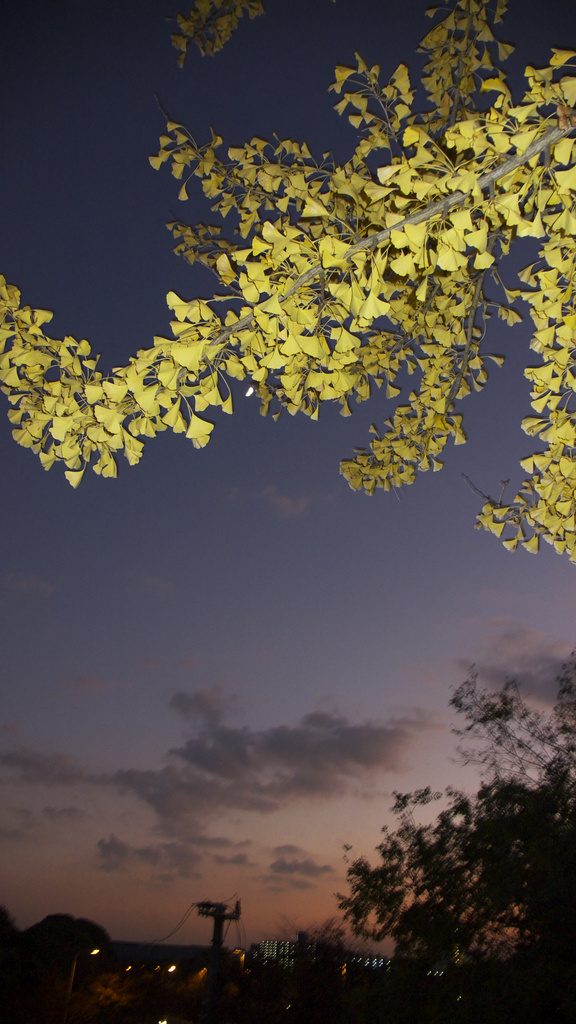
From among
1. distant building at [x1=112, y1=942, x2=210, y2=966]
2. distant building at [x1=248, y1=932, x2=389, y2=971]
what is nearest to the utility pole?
distant building at [x1=248, y1=932, x2=389, y2=971]

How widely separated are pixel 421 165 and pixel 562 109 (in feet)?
1.12

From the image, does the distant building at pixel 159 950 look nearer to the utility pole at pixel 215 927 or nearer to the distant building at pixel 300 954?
the distant building at pixel 300 954

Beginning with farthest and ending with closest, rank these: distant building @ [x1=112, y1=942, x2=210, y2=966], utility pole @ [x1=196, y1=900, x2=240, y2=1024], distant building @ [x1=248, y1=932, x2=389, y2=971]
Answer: distant building @ [x1=112, y1=942, x2=210, y2=966] < distant building @ [x1=248, y1=932, x2=389, y2=971] < utility pole @ [x1=196, y1=900, x2=240, y2=1024]

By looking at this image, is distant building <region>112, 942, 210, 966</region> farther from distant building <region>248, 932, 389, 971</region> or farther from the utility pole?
the utility pole

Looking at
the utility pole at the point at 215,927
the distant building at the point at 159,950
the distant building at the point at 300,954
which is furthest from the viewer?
the distant building at the point at 159,950

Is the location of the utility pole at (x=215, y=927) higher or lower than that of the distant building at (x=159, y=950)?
higher

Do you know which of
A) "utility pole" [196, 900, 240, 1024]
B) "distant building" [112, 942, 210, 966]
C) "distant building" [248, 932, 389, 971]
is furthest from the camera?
"distant building" [112, 942, 210, 966]

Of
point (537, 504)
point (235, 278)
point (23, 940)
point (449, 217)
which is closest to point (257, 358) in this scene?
point (235, 278)

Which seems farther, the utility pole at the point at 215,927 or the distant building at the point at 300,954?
the distant building at the point at 300,954

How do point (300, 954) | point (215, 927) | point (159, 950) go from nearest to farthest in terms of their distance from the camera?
point (215, 927) → point (300, 954) → point (159, 950)

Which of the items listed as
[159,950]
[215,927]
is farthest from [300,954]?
[159,950]

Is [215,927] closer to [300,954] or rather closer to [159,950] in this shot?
[300,954]

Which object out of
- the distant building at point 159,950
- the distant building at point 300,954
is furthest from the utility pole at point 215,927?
the distant building at point 159,950

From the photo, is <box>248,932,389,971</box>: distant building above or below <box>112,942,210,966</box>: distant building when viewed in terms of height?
above
